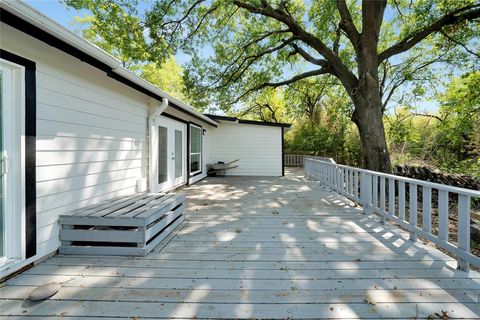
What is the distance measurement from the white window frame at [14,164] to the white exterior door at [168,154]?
286cm

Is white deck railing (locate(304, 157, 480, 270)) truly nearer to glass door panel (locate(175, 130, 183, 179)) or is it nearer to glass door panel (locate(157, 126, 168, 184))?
glass door panel (locate(157, 126, 168, 184))

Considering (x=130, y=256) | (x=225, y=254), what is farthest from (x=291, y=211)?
(x=130, y=256)

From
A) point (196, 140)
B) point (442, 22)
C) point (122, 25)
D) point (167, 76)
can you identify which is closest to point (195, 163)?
point (196, 140)

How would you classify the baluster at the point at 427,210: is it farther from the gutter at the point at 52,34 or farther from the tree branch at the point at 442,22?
the tree branch at the point at 442,22

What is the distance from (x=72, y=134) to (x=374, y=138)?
22.3ft

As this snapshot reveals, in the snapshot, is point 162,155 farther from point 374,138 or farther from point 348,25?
point 348,25

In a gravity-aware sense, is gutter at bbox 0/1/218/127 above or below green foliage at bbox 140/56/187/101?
below

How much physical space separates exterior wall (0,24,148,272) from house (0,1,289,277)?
1 centimetres

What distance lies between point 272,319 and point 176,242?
169 cm

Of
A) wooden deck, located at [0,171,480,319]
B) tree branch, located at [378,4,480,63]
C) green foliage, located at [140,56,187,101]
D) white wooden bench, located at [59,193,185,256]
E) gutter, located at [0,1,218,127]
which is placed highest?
green foliage, located at [140,56,187,101]

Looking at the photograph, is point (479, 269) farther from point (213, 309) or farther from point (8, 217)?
point (8, 217)

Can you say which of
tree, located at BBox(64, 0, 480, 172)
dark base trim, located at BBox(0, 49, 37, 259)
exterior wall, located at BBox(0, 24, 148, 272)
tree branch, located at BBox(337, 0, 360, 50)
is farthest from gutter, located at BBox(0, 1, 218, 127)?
tree branch, located at BBox(337, 0, 360, 50)

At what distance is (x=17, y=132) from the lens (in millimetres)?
2121

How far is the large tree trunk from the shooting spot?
6336mm
